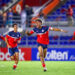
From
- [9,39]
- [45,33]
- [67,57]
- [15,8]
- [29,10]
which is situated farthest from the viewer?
[15,8]

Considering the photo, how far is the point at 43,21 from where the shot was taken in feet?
84.7

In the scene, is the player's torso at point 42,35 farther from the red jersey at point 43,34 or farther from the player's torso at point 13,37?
the player's torso at point 13,37

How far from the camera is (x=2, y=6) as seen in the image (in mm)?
29625

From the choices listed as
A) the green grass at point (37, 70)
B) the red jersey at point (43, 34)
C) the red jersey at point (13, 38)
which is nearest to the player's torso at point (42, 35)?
the red jersey at point (43, 34)

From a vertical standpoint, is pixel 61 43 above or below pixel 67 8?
below

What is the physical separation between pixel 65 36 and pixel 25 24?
127 inches

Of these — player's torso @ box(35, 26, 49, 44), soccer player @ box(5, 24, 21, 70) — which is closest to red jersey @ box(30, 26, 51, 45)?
player's torso @ box(35, 26, 49, 44)

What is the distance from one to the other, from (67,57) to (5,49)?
4.25m

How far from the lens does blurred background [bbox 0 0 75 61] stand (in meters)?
24.0

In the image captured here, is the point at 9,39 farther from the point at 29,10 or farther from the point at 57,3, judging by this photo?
the point at 57,3

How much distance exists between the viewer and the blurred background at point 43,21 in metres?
24.0

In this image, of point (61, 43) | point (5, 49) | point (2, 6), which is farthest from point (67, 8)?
point (5, 49)

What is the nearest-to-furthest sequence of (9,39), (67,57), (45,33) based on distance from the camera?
(45,33)
(9,39)
(67,57)

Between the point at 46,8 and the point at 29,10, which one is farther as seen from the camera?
the point at 46,8
